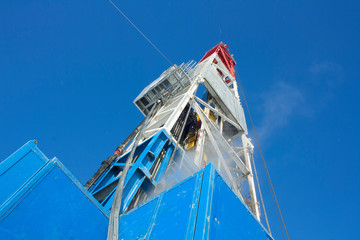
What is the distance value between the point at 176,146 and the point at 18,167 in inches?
147

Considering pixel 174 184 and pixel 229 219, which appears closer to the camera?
pixel 229 219

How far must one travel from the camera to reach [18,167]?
3.00 meters

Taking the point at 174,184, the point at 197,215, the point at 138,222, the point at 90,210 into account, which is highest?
the point at 90,210

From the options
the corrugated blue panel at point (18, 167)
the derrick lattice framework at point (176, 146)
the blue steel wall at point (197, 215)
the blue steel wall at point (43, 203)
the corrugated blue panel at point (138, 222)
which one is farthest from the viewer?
the derrick lattice framework at point (176, 146)

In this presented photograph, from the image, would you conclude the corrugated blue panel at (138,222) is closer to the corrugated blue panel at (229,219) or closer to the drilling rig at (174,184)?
the drilling rig at (174,184)

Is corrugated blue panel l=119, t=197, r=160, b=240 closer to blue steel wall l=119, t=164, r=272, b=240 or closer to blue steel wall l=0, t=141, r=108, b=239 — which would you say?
blue steel wall l=119, t=164, r=272, b=240

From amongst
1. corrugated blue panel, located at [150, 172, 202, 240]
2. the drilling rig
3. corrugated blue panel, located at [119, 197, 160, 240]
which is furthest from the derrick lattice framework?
corrugated blue panel, located at [150, 172, 202, 240]

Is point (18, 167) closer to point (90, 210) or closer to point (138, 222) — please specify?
point (90, 210)

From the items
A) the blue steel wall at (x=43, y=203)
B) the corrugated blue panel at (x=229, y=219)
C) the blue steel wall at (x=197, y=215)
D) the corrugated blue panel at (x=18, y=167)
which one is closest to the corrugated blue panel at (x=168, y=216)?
the blue steel wall at (x=197, y=215)

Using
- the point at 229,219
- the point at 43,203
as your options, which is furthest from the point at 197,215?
the point at 43,203

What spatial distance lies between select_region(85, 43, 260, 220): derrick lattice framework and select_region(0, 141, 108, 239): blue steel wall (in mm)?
1249

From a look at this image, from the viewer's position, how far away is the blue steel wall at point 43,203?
2.28 meters

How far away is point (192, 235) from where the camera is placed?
2.32 meters

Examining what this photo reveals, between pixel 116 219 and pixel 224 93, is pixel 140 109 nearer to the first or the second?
pixel 224 93
